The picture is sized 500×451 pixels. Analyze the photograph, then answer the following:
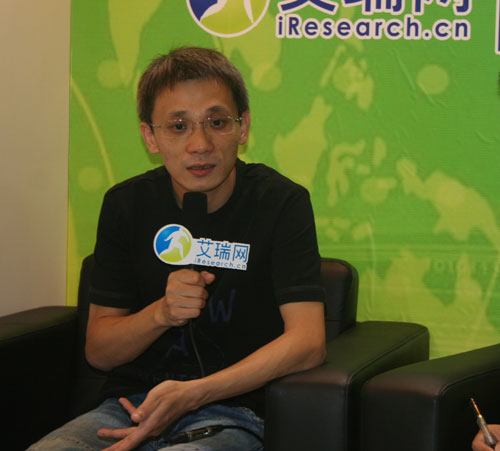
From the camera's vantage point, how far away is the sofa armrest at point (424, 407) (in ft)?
5.56

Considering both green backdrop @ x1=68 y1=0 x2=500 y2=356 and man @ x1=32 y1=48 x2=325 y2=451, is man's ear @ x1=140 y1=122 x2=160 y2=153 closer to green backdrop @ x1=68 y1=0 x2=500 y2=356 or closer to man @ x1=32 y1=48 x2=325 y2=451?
man @ x1=32 y1=48 x2=325 y2=451

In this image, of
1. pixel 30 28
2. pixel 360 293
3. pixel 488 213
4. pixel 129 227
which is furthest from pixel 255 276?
pixel 30 28

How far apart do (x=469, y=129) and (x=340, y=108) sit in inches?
17.3

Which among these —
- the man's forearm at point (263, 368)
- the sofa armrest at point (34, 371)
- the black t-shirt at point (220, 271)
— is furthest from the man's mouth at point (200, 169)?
the sofa armrest at point (34, 371)

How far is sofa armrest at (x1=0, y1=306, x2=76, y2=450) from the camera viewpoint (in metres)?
2.15

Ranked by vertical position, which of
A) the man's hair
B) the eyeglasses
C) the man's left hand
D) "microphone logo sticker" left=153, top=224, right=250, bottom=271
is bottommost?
the man's left hand

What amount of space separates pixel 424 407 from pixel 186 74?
996 millimetres

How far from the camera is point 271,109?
2.77m

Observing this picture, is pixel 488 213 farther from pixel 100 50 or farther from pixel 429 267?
pixel 100 50

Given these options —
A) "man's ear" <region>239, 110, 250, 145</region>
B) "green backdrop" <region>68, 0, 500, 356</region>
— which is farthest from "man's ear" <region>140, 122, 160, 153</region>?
"green backdrop" <region>68, 0, 500, 356</region>

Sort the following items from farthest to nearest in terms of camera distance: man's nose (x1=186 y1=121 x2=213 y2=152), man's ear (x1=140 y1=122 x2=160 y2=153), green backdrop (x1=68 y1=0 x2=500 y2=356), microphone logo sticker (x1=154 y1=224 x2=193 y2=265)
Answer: green backdrop (x1=68 y1=0 x2=500 y2=356), man's ear (x1=140 y1=122 x2=160 y2=153), man's nose (x1=186 y1=121 x2=213 y2=152), microphone logo sticker (x1=154 y1=224 x2=193 y2=265)

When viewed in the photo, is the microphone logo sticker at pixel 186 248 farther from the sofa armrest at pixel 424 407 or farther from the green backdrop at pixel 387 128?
the green backdrop at pixel 387 128

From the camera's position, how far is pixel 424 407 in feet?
5.57

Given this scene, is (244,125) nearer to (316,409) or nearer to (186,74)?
(186,74)
